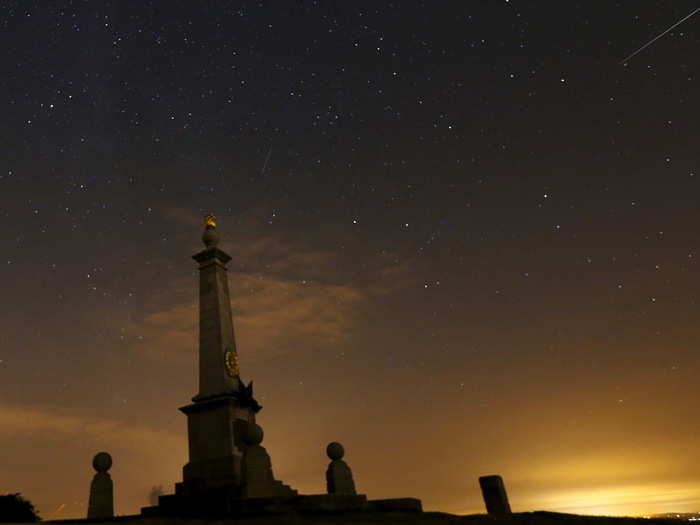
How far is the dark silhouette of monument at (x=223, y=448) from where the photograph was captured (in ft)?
47.3

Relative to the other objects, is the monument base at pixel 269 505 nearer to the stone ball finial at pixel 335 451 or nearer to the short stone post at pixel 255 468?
the short stone post at pixel 255 468

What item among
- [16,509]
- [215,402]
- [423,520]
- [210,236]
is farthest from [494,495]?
[16,509]

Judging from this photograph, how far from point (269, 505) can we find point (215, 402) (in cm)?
589

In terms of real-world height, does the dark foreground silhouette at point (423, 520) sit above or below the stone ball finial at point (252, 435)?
below

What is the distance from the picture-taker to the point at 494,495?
1404 centimetres

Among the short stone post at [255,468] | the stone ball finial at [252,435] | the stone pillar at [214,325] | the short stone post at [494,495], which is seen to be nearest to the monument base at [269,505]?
the short stone post at [255,468]

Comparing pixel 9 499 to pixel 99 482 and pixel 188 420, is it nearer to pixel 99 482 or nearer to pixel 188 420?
pixel 99 482

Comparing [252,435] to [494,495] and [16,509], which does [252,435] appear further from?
[16,509]

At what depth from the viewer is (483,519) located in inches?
437

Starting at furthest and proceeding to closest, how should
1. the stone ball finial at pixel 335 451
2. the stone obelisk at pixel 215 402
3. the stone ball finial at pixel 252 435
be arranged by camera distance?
the stone ball finial at pixel 335 451
the stone obelisk at pixel 215 402
the stone ball finial at pixel 252 435

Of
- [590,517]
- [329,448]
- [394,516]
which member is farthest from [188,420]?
[590,517]

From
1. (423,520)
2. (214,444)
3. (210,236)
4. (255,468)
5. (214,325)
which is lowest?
(423,520)

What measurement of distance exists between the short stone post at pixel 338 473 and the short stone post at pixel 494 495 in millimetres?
5130

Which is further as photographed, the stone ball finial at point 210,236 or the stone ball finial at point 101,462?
the stone ball finial at point 210,236
